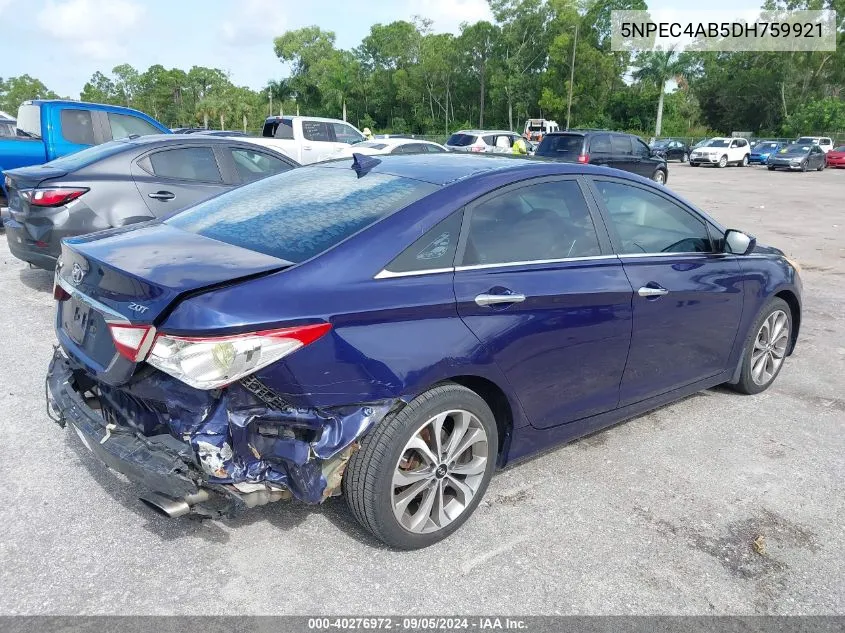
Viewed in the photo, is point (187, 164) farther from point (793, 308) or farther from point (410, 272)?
point (793, 308)

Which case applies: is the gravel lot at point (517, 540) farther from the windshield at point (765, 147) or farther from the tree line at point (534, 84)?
the tree line at point (534, 84)

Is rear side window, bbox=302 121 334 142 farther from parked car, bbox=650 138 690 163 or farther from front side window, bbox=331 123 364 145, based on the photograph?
parked car, bbox=650 138 690 163

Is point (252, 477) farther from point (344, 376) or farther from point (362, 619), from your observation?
point (362, 619)

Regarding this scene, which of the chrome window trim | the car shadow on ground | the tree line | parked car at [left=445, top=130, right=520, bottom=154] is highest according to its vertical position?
the tree line

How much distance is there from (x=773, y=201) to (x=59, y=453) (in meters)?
19.6

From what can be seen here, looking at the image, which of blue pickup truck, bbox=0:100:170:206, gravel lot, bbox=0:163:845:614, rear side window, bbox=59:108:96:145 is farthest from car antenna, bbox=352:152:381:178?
rear side window, bbox=59:108:96:145

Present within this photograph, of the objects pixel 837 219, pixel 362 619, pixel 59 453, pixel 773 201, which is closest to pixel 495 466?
pixel 362 619

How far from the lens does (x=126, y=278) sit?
261 cm

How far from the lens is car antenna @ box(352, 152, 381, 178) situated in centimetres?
357

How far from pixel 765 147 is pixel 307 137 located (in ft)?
113

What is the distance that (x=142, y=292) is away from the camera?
2.52m

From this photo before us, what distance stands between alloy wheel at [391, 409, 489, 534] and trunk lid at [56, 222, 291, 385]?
0.91 m

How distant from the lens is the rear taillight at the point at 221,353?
2354 millimetres

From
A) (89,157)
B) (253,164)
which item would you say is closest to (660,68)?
(253,164)
